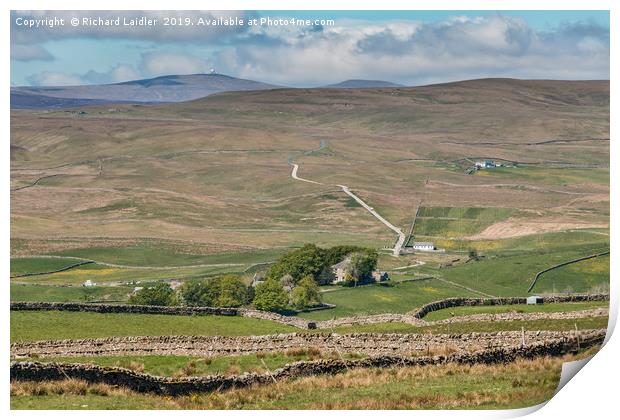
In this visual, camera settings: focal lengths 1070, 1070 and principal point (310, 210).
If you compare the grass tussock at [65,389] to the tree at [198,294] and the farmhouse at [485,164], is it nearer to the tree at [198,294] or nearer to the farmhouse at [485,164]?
the tree at [198,294]

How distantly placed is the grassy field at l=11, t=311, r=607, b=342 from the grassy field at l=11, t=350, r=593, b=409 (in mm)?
5692

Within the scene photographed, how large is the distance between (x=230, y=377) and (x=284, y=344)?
4.03 meters

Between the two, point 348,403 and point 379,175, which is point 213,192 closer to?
point 379,175

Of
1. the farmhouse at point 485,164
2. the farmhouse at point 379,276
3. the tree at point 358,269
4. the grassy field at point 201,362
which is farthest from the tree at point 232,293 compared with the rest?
the farmhouse at point 485,164

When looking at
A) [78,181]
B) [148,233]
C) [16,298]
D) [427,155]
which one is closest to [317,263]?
[16,298]

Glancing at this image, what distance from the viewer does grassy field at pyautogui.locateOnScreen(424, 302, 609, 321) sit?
3128cm

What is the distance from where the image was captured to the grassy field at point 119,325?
1083 inches

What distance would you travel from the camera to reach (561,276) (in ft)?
184

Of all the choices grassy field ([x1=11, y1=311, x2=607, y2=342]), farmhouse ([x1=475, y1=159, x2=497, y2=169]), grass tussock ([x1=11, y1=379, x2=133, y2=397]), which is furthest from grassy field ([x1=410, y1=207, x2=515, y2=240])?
grass tussock ([x1=11, y1=379, x2=133, y2=397])

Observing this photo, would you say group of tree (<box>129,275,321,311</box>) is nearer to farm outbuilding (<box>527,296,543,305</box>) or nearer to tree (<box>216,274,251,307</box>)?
tree (<box>216,274,251,307</box>)

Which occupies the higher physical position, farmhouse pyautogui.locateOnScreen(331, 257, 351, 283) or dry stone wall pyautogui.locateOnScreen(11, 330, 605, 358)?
dry stone wall pyautogui.locateOnScreen(11, 330, 605, 358)

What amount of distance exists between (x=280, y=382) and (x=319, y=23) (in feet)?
27.5

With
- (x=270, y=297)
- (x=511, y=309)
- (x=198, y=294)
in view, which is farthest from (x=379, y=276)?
(x=511, y=309)

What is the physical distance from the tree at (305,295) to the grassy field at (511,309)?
1002cm
